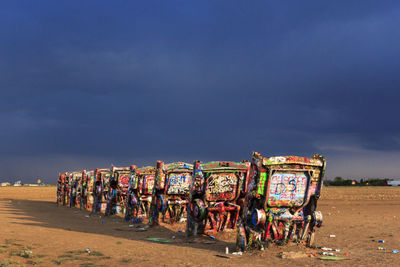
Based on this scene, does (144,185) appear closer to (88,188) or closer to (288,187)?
(288,187)

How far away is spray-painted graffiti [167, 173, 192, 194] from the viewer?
62.1ft

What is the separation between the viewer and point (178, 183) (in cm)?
1902

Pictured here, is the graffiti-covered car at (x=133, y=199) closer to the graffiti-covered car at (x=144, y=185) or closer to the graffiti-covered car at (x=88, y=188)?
the graffiti-covered car at (x=144, y=185)

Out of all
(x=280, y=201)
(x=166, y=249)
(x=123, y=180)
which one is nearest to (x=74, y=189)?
(x=123, y=180)

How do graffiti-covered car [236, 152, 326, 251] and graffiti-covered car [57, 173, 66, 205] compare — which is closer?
graffiti-covered car [236, 152, 326, 251]

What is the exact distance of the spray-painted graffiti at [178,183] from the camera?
1894cm

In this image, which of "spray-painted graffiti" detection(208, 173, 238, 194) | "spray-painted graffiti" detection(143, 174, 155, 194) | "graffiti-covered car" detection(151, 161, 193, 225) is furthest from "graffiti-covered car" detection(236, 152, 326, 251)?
"spray-painted graffiti" detection(143, 174, 155, 194)

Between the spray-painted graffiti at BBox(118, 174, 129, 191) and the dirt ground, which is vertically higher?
the spray-painted graffiti at BBox(118, 174, 129, 191)

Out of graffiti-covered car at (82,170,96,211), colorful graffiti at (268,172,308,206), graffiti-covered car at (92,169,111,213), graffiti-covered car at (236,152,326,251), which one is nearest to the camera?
graffiti-covered car at (236,152,326,251)

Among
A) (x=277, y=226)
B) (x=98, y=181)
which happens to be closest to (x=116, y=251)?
(x=277, y=226)

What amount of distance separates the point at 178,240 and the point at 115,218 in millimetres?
10636

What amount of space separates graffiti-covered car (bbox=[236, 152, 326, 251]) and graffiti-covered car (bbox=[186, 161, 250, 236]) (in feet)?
10.5

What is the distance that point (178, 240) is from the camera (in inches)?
581

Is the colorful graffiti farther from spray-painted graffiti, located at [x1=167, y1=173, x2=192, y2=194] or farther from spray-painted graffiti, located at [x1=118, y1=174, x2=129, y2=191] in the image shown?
spray-painted graffiti, located at [x1=118, y1=174, x2=129, y2=191]
